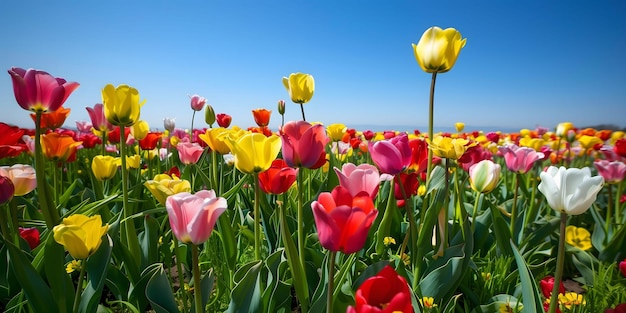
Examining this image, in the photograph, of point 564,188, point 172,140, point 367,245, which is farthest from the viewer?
point 172,140

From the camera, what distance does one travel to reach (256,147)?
1346mm

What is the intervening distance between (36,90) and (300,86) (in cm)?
147

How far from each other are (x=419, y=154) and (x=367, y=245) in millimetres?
622

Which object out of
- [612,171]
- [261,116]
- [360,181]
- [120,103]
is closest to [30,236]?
[120,103]

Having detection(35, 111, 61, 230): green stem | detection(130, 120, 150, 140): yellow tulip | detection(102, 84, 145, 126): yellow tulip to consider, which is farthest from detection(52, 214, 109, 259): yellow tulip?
detection(130, 120, 150, 140): yellow tulip

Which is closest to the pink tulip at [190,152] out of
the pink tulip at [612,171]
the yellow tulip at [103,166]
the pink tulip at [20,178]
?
the yellow tulip at [103,166]

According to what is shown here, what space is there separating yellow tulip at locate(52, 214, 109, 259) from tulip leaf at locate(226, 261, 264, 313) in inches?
18.9

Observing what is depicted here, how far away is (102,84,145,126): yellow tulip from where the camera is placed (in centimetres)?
155

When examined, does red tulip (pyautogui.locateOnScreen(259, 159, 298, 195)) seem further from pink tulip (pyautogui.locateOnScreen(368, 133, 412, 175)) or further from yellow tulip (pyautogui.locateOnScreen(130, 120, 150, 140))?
yellow tulip (pyautogui.locateOnScreen(130, 120, 150, 140))

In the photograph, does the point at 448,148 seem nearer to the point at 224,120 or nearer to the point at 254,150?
the point at 254,150

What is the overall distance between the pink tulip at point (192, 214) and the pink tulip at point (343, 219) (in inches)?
10.4

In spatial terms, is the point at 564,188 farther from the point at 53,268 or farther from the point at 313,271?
the point at 53,268

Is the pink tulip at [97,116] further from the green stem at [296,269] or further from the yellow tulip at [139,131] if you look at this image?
the green stem at [296,269]

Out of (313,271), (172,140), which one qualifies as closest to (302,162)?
(313,271)
